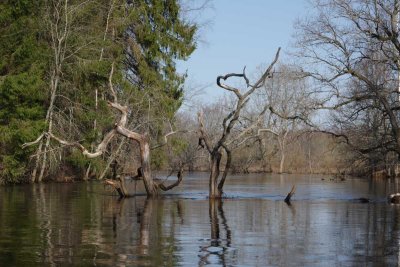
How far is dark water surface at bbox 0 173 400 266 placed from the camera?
41.0ft

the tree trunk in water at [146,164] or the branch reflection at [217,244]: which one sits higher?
the tree trunk in water at [146,164]

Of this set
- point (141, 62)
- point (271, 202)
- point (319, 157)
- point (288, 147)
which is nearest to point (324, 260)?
point (271, 202)

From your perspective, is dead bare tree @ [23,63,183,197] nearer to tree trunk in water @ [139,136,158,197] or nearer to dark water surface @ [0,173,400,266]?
tree trunk in water @ [139,136,158,197]

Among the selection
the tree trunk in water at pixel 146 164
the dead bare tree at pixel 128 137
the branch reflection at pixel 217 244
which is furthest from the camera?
the tree trunk in water at pixel 146 164

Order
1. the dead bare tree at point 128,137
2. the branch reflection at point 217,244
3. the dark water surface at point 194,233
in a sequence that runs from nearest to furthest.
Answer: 1. the branch reflection at point 217,244
2. the dark water surface at point 194,233
3. the dead bare tree at point 128,137

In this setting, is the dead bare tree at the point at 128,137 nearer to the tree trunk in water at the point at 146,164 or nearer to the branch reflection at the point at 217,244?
the tree trunk in water at the point at 146,164

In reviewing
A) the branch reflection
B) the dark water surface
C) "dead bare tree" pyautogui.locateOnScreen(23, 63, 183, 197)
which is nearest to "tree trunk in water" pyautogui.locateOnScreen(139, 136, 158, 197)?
"dead bare tree" pyautogui.locateOnScreen(23, 63, 183, 197)

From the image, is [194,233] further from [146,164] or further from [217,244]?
[146,164]

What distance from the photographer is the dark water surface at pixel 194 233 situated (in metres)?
12.5

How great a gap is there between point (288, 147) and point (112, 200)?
53099 millimetres

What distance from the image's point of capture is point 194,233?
16531 mm

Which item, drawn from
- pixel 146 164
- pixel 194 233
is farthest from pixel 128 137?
pixel 194 233

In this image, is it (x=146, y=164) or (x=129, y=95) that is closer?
(x=146, y=164)

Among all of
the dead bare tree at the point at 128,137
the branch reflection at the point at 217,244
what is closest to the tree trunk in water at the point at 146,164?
the dead bare tree at the point at 128,137
